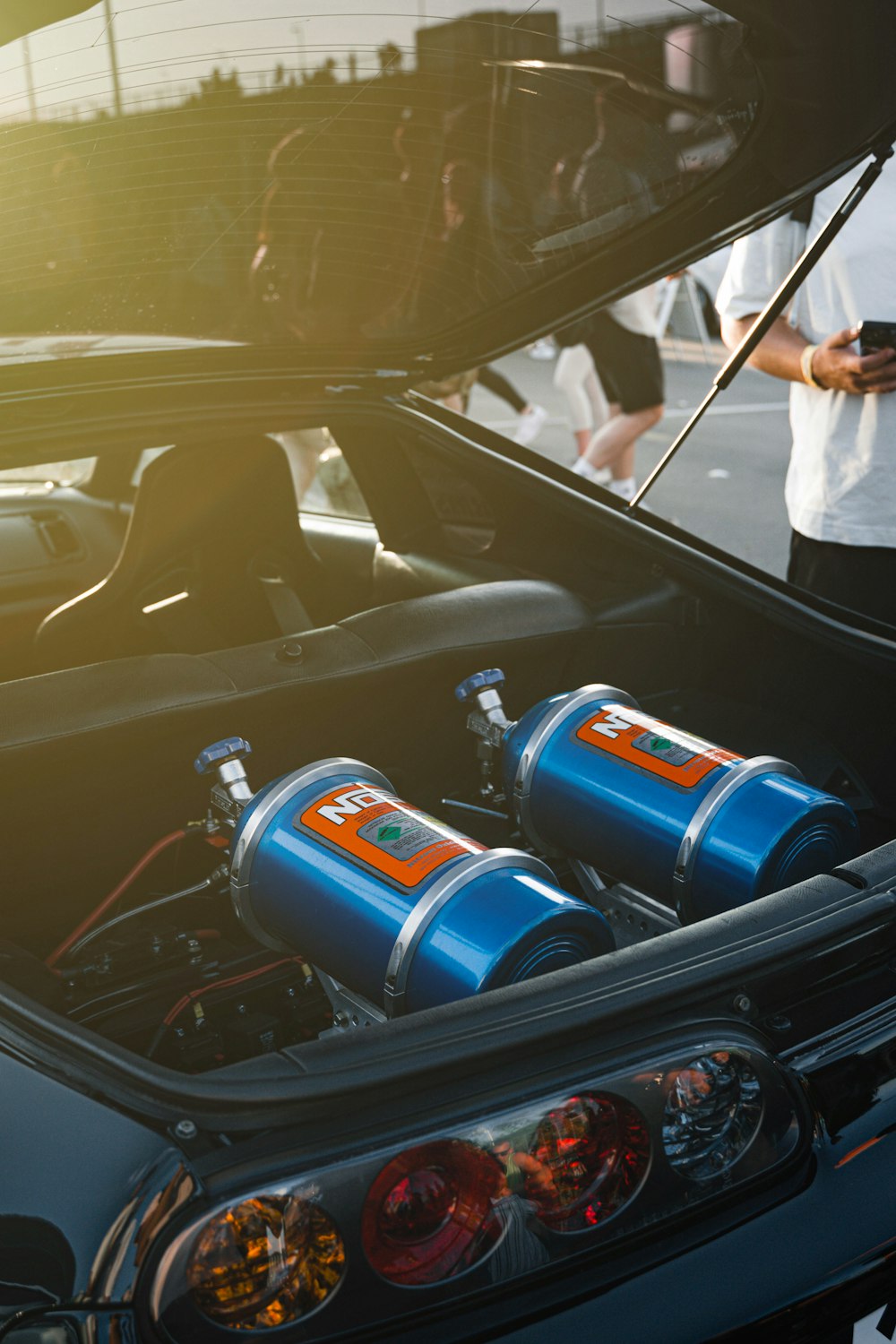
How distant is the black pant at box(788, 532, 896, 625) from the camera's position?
2490 mm

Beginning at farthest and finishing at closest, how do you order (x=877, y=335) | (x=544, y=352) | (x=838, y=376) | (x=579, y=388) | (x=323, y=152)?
(x=544, y=352), (x=579, y=388), (x=838, y=376), (x=877, y=335), (x=323, y=152)

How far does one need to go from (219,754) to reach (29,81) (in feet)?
2.77

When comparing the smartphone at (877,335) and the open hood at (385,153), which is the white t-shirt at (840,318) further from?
the open hood at (385,153)

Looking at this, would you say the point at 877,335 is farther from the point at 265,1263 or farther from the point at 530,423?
the point at 530,423

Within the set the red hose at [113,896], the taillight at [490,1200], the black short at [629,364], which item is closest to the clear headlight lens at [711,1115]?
the taillight at [490,1200]

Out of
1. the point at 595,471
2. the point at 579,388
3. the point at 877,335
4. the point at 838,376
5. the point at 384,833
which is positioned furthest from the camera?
the point at 579,388

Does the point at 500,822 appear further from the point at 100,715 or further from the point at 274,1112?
the point at 274,1112

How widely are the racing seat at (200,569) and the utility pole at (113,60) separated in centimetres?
80

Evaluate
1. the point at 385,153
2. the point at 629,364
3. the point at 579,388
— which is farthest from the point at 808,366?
the point at 579,388

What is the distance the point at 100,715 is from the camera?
168 cm

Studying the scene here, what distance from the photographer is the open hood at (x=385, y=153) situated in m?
1.53

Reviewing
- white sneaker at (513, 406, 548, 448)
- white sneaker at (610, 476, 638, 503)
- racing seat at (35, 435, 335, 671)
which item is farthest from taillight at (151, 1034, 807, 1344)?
white sneaker at (513, 406, 548, 448)

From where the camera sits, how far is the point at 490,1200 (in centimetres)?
107

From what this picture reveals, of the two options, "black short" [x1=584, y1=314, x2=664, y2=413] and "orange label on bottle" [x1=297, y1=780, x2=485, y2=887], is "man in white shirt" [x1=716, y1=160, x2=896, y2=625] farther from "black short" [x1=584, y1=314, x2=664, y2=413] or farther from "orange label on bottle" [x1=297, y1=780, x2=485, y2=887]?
"black short" [x1=584, y1=314, x2=664, y2=413]
